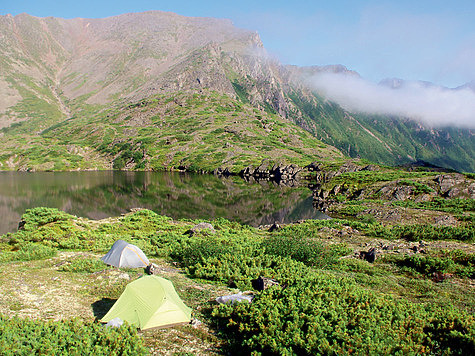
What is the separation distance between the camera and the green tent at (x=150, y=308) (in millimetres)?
12516

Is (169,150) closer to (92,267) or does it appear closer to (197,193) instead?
(197,193)

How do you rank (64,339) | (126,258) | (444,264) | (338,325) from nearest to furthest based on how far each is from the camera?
(64,339)
(338,325)
(444,264)
(126,258)

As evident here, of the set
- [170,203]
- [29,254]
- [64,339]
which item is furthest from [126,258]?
[170,203]

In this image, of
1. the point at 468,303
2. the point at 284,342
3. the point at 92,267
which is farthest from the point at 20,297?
the point at 468,303

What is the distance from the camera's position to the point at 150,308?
12.7m

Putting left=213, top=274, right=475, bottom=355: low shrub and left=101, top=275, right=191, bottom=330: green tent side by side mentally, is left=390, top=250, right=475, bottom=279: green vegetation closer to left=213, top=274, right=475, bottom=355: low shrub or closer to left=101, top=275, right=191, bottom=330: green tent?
left=213, top=274, right=475, bottom=355: low shrub

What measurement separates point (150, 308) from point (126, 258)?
898 cm

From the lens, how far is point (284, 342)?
33.3ft

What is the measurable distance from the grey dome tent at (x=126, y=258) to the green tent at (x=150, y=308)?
7.42 meters

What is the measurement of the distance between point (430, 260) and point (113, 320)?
20544 millimetres

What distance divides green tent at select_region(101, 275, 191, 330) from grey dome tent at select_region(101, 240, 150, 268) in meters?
7.42

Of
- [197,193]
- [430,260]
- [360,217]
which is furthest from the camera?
[197,193]

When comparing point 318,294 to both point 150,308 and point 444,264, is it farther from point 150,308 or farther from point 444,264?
point 444,264

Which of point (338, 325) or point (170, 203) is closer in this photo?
point (338, 325)
